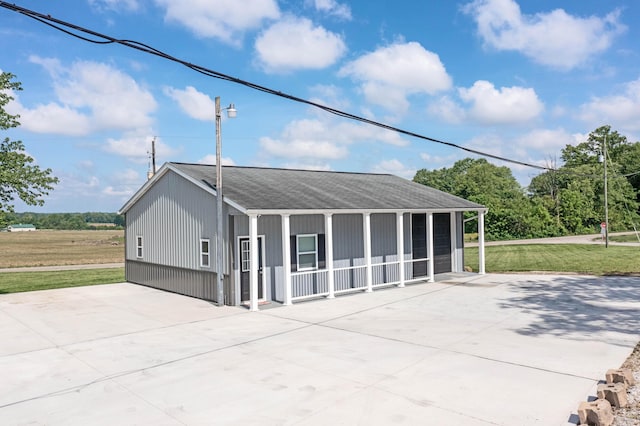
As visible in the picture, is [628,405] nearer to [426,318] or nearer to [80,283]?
[426,318]

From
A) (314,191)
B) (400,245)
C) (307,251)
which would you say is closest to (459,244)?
(400,245)

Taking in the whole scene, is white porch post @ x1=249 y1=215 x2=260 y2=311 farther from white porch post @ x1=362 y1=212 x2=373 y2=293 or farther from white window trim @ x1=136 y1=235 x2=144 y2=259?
white window trim @ x1=136 y1=235 x2=144 y2=259

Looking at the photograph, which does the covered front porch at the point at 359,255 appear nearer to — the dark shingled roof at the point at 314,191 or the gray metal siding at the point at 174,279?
the dark shingled roof at the point at 314,191

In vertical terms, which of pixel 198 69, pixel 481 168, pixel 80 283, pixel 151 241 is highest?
pixel 481 168

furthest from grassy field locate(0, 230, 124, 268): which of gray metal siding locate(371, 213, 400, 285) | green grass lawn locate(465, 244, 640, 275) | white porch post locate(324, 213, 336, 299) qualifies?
green grass lawn locate(465, 244, 640, 275)

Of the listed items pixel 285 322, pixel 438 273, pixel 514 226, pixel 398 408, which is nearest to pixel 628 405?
pixel 398 408

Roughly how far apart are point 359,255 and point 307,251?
228 centimetres

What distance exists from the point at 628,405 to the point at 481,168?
239 ft

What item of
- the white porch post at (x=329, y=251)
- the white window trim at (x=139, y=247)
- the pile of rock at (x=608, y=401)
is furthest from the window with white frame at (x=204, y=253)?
the pile of rock at (x=608, y=401)

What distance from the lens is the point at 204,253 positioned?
1391cm

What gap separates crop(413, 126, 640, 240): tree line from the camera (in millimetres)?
44656

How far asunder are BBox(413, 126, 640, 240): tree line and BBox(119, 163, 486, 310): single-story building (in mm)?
19158

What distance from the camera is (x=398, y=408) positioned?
18.0ft

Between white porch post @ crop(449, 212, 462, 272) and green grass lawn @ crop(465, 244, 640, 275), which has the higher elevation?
white porch post @ crop(449, 212, 462, 272)
